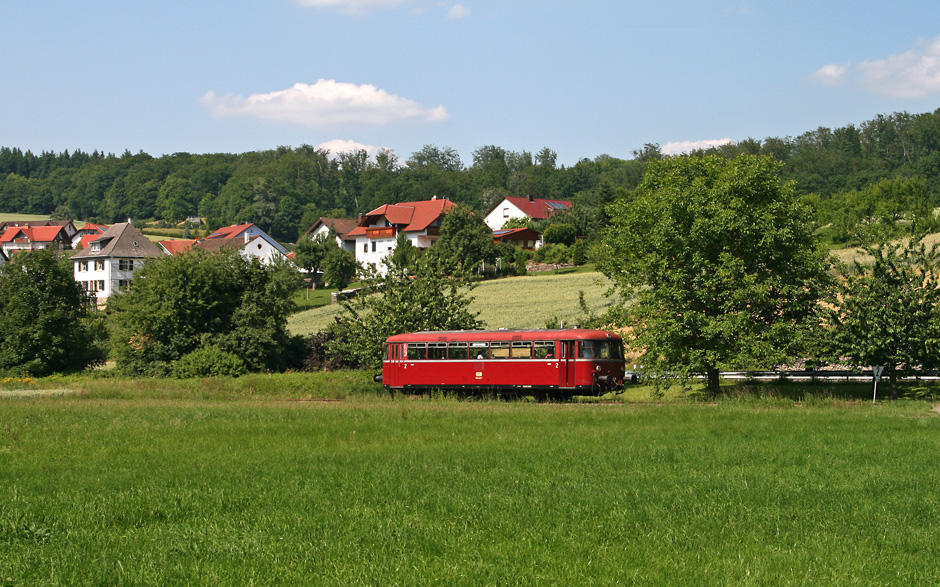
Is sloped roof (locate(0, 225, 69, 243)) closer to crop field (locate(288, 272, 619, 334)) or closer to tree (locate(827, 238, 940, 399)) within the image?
crop field (locate(288, 272, 619, 334))

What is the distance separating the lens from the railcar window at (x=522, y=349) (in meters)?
31.6

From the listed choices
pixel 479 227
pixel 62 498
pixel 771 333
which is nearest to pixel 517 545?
pixel 62 498

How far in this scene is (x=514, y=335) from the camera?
3203 cm

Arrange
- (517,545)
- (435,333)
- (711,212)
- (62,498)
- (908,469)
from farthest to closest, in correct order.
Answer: (435,333) < (711,212) < (908,469) < (62,498) < (517,545)

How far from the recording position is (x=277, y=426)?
20.2 m

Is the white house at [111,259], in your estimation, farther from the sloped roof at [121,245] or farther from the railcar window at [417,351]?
the railcar window at [417,351]

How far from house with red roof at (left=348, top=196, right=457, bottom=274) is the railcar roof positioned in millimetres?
74340

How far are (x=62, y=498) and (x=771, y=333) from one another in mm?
24555

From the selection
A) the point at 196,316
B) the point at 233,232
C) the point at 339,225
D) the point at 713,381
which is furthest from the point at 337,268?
the point at 713,381

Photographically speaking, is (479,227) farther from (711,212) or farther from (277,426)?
(277,426)

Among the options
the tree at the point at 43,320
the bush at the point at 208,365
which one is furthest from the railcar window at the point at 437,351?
the tree at the point at 43,320

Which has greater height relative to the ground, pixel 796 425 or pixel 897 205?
pixel 897 205

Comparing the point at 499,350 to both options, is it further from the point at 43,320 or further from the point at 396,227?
Answer: the point at 396,227

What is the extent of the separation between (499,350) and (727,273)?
904 centimetres
